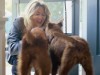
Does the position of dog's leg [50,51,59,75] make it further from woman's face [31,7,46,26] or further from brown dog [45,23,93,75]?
woman's face [31,7,46,26]

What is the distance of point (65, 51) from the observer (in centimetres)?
90

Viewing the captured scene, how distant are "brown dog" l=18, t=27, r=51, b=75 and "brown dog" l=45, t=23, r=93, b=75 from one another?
54 millimetres

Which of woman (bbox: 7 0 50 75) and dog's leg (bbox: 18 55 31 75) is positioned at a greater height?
woman (bbox: 7 0 50 75)

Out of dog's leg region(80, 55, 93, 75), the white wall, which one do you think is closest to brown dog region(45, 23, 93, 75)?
dog's leg region(80, 55, 93, 75)

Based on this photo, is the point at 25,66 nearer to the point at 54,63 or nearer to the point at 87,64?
the point at 54,63

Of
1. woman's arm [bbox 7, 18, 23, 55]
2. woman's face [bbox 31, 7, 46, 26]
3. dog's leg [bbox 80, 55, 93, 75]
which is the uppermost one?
woman's face [bbox 31, 7, 46, 26]


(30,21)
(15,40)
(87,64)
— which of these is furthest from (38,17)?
(87,64)

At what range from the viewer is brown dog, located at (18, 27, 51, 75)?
86cm

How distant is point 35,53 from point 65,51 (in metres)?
0.14

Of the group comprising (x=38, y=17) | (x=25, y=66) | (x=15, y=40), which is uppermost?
(x=38, y=17)

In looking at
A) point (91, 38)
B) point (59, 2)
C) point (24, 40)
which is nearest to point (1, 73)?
point (24, 40)

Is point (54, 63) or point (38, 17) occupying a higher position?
point (38, 17)

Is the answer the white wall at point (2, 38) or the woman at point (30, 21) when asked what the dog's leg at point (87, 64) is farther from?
the white wall at point (2, 38)

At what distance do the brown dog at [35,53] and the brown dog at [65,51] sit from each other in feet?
0.18
